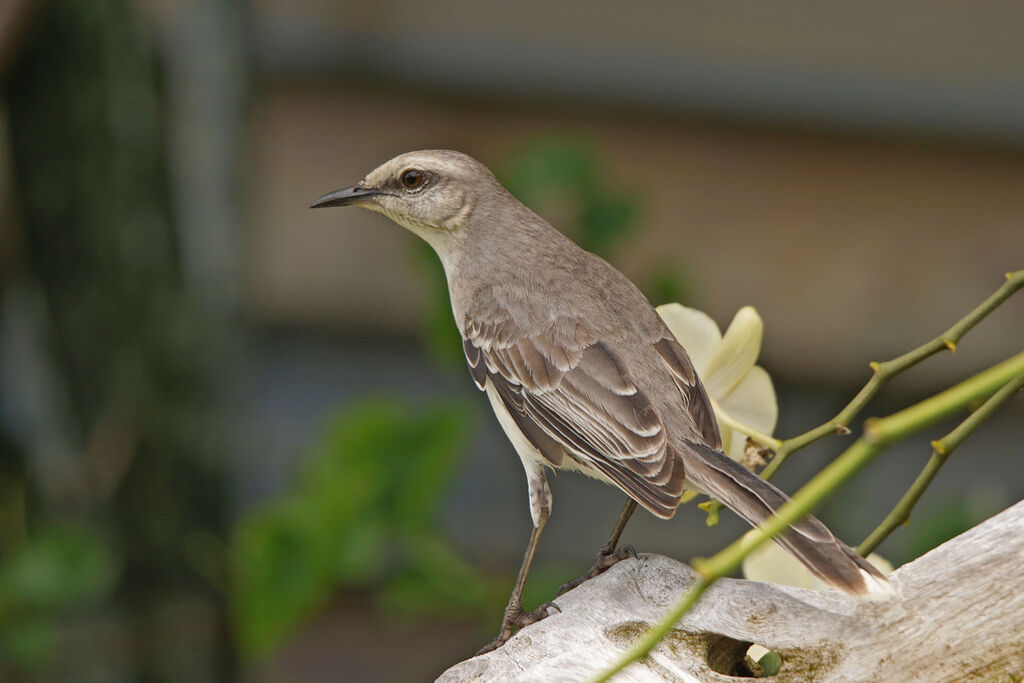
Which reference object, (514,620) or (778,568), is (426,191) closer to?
(514,620)

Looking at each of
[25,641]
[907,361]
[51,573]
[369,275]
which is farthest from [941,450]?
[369,275]

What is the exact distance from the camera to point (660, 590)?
58.1 inches

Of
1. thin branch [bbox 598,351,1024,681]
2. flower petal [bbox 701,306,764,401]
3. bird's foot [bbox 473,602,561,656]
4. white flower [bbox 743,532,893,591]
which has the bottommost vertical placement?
bird's foot [bbox 473,602,561,656]

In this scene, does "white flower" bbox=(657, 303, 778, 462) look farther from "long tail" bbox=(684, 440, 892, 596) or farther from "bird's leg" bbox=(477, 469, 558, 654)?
"bird's leg" bbox=(477, 469, 558, 654)

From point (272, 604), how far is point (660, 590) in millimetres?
1373

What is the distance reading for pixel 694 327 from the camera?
1584mm

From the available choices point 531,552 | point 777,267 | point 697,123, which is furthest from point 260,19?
point 531,552

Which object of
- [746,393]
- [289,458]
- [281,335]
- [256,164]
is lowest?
[289,458]

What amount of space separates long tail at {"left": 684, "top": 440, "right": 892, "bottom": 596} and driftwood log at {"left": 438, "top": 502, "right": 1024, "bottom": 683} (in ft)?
0.19

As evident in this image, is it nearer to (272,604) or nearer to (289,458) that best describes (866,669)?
(272,604)

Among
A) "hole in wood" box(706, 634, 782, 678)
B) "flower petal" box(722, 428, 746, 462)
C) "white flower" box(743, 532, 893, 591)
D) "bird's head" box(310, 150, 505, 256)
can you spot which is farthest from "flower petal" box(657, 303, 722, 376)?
"bird's head" box(310, 150, 505, 256)

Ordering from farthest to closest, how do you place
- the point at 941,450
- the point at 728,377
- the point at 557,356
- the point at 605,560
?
the point at 557,356 → the point at 605,560 → the point at 728,377 → the point at 941,450

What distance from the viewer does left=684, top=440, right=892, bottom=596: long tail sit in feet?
4.24

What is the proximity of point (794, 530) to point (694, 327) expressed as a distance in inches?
13.6
